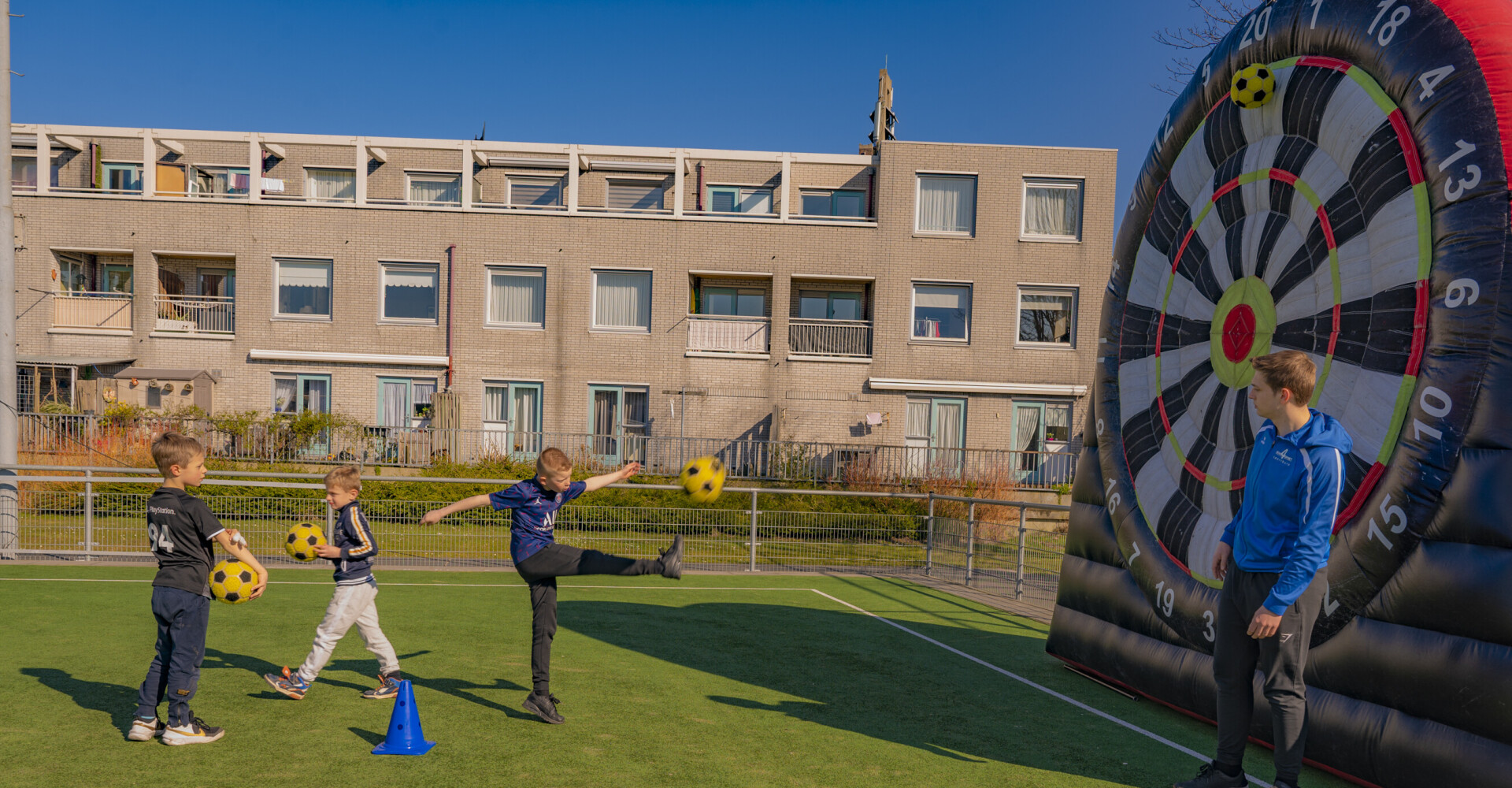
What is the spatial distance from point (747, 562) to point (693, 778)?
8550 mm

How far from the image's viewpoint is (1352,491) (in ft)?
16.0

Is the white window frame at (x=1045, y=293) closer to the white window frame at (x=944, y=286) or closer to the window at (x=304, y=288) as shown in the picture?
the white window frame at (x=944, y=286)

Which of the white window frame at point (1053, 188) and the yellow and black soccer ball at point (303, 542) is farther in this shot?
the white window frame at point (1053, 188)

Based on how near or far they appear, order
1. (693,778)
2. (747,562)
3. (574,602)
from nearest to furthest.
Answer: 1. (693,778)
2. (574,602)
3. (747,562)

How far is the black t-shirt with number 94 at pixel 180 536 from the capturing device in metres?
4.98

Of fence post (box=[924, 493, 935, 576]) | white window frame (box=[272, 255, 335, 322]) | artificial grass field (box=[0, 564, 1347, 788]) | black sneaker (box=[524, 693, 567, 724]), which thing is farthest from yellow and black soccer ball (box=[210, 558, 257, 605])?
white window frame (box=[272, 255, 335, 322])

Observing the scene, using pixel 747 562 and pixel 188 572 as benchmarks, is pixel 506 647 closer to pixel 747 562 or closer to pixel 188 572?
pixel 188 572

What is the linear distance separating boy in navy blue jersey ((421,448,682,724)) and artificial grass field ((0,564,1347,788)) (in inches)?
17.0

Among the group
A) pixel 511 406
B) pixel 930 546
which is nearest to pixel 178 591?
pixel 930 546

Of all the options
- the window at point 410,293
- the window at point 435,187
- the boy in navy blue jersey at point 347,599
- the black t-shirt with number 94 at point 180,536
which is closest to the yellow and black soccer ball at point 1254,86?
the boy in navy blue jersey at point 347,599

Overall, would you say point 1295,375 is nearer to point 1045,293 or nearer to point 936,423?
point 936,423

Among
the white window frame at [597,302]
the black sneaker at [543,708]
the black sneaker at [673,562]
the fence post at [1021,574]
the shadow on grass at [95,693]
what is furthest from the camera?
the white window frame at [597,302]

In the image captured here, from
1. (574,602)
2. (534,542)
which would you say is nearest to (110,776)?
(534,542)

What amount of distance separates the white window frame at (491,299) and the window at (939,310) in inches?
411
